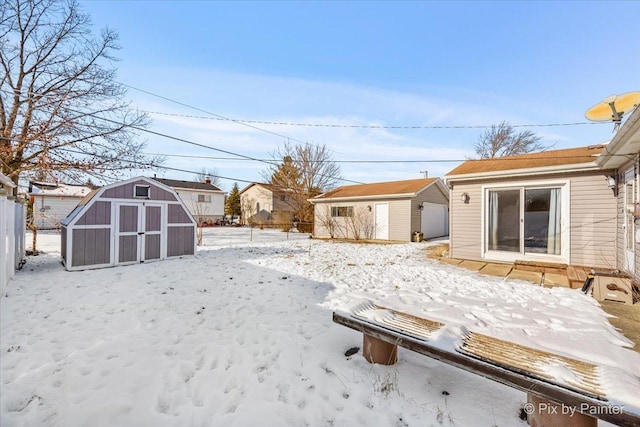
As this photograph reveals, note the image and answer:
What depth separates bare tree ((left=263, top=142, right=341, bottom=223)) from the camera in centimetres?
2283

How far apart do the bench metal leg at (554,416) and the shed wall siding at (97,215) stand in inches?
378

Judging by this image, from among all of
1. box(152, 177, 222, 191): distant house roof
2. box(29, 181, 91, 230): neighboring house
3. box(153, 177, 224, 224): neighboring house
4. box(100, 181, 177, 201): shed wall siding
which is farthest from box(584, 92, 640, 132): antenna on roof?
box(152, 177, 222, 191): distant house roof

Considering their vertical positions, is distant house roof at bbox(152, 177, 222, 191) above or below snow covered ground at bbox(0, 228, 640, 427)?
above

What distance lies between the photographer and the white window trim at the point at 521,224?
6.84 m

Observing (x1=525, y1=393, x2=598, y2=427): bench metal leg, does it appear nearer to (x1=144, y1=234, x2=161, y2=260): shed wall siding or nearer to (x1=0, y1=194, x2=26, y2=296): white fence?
(x1=0, y1=194, x2=26, y2=296): white fence

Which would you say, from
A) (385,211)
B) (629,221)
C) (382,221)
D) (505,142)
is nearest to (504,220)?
(629,221)

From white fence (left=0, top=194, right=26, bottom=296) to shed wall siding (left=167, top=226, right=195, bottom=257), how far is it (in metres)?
3.41

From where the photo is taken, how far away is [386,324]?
104 inches

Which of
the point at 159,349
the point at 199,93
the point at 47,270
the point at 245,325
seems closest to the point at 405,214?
the point at 199,93

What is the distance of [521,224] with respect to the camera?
24.2 ft

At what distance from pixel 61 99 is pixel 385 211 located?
15500 millimetres

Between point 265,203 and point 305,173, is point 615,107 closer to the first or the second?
point 305,173

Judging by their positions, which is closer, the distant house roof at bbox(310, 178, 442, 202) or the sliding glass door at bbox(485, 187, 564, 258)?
the sliding glass door at bbox(485, 187, 564, 258)

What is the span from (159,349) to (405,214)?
13.3 meters
